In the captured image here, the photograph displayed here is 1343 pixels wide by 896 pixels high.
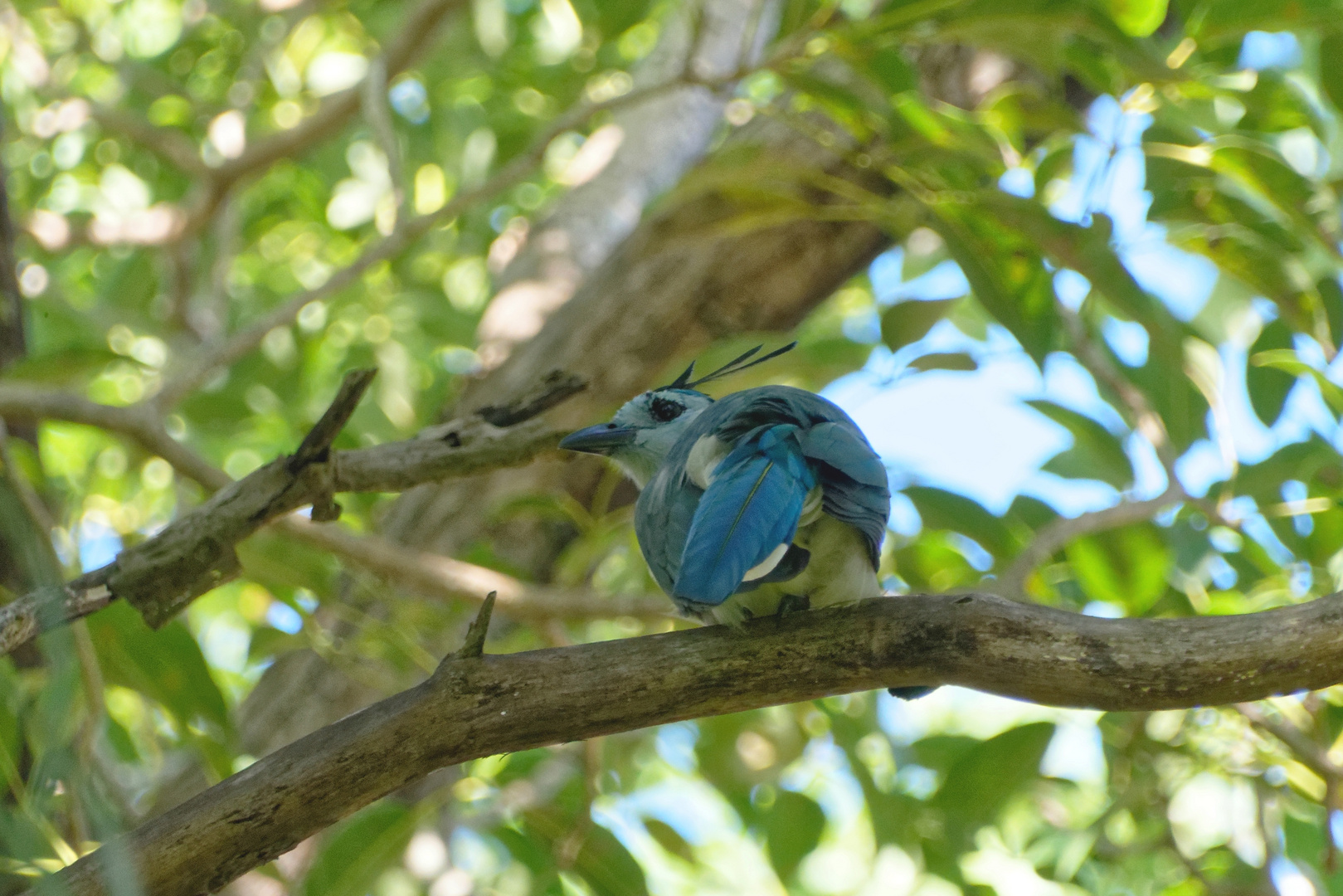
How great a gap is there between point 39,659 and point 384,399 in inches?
66.3

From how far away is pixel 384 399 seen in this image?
13.1 feet

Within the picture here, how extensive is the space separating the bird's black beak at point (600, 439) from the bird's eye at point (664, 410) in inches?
3.6

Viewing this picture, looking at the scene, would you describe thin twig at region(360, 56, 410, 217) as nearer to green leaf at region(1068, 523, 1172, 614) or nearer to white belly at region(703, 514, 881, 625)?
white belly at region(703, 514, 881, 625)

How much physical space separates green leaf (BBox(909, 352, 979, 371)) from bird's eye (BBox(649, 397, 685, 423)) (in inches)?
26.8

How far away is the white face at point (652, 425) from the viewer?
2.04 metres

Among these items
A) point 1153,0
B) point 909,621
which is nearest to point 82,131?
point 1153,0

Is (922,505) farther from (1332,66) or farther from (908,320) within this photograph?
(1332,66)

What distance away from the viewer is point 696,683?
1.41 metres

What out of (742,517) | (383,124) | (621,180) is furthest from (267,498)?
(621,180)

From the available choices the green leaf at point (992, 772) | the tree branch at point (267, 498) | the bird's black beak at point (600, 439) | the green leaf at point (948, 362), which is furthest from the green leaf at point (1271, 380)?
the tree branch at point (267, 498)

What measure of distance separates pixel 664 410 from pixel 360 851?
1.06m

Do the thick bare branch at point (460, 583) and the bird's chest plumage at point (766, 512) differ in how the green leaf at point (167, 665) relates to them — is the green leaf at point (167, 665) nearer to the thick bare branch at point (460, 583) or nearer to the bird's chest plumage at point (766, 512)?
the thick bare branch at point (460, 583)

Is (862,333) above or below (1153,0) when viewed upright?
below

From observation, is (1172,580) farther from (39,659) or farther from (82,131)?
(82,131)
